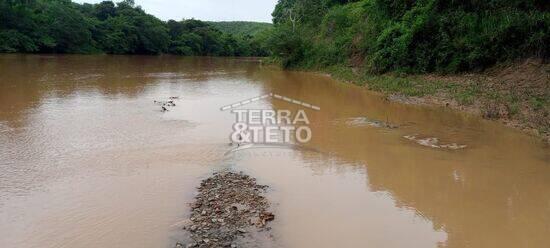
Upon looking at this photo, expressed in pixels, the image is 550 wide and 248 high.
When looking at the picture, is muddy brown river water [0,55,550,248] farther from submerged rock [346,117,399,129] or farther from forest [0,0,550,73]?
forest [0,0,550,73]

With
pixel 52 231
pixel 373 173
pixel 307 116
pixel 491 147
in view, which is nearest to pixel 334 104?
pixel 307 116

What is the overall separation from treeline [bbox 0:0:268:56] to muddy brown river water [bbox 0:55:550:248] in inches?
997

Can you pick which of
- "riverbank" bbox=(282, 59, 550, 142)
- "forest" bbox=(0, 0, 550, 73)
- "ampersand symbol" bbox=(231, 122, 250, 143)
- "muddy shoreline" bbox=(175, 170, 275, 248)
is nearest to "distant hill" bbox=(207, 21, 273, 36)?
"forest" bbox=(0, 0, 550, 73)

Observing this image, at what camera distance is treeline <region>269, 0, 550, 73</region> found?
1659 cm

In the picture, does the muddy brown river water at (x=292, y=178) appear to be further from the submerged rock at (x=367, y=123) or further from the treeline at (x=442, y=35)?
the treeline at (x=442, y=35)

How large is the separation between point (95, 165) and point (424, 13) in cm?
1707

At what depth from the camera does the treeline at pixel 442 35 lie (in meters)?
16.6

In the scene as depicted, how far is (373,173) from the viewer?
7.98 metres

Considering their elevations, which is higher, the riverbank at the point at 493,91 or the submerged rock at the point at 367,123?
the riverbank at the point at 493,91

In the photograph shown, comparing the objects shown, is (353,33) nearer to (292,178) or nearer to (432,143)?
(432,143)

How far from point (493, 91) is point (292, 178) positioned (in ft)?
32.3

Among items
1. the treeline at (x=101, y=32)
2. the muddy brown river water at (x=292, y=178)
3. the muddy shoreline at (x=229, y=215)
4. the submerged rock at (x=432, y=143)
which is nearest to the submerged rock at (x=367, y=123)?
the muddy brown river water at (x=292, y=178)

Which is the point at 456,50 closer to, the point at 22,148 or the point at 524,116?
the point at 524,116

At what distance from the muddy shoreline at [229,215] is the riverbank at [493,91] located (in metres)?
7.26
